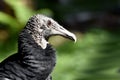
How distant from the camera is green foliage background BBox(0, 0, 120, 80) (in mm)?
6469

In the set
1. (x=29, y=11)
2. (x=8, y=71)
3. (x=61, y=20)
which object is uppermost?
(x=61, y=20)

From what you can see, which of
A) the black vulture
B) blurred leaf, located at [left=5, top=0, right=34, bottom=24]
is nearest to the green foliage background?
blurred leaf, located at [left=5, top=0, right=34, bottom=24]

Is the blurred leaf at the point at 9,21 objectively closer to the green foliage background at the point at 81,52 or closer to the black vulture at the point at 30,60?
the green foliage background at the point at 81,52

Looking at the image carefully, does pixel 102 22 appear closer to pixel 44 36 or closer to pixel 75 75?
pixel 75 75

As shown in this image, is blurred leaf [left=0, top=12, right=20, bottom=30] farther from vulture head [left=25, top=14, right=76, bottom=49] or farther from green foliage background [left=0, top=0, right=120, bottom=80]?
vulture head [left=25, top=14, right=76, bottom=49]

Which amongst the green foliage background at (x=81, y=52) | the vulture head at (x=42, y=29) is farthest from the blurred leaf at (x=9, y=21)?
the vulture head at (x=42, y=29)

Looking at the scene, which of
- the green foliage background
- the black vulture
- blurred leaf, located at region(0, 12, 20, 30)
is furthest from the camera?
blurred leaf, located at region(0, 12, 20, 30)

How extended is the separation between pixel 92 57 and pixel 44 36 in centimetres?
288

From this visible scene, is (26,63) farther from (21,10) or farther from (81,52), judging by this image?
(21,10)

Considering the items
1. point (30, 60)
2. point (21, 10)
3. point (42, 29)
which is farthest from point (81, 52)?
point (30, 60)

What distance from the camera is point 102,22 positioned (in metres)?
9.53

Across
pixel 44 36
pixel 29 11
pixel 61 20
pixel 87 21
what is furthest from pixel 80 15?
pixel 44 36

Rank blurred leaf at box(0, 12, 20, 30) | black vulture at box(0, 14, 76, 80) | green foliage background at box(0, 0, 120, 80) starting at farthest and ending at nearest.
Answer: blurred leaf at box(0, 12, 20, 30)
green foliage background at box(0, 0, 120, 80)
black vulture at box(0, 14, 76, 80)

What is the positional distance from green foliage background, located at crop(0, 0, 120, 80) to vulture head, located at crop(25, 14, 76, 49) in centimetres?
222
